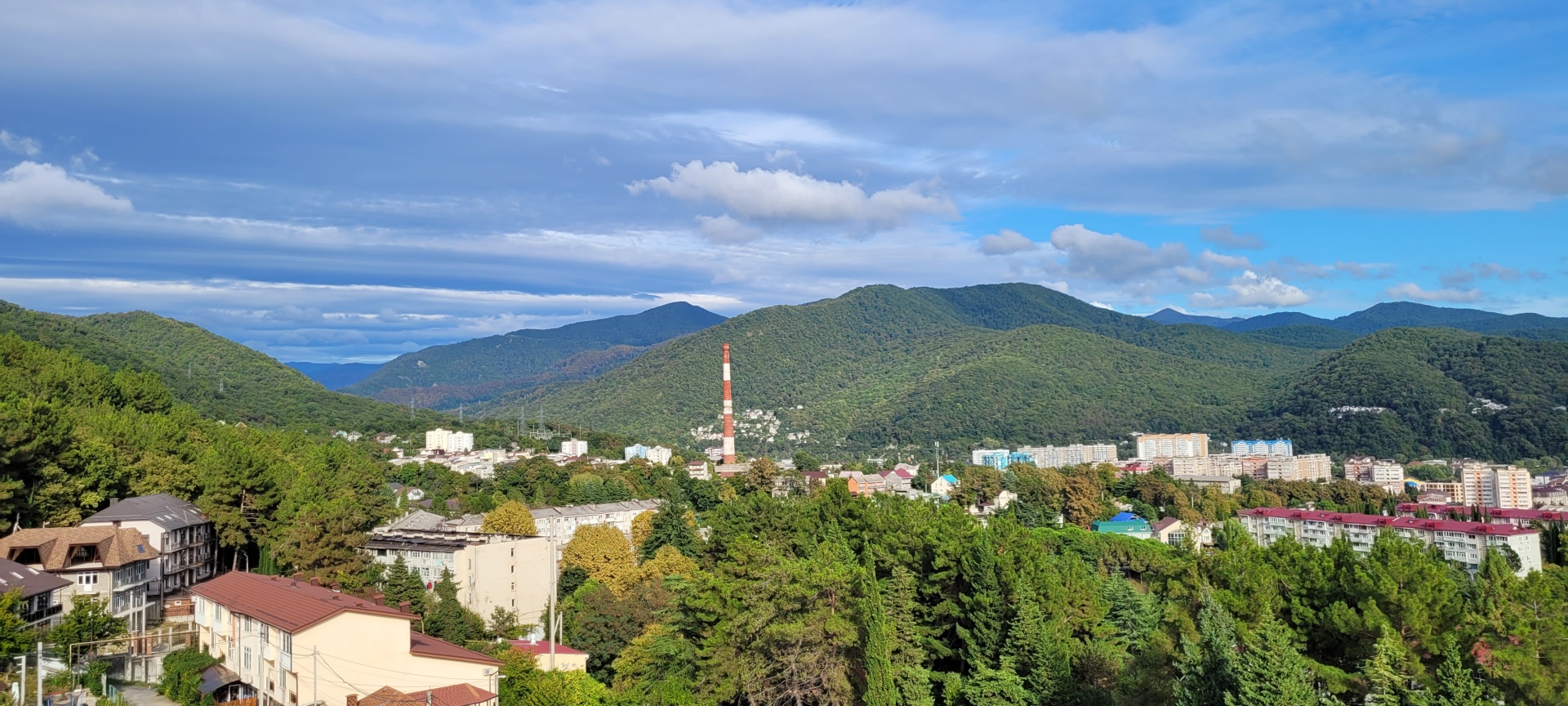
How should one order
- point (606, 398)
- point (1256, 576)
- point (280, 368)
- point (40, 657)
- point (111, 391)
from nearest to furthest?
point (40, 657) → point (1256, 576) → point (111, 391) → point (280, 368) → point (606, 398)

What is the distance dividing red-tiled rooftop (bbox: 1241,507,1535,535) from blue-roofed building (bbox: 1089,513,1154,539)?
715 centimetres

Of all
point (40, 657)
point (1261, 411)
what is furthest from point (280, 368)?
point (1261, 411)

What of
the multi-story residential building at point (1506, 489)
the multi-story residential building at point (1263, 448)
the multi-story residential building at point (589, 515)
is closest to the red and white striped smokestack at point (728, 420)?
the multi-story residential building at point (589, 515)

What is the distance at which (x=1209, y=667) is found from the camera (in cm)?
1634

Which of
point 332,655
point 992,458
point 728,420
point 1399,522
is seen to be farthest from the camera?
point 992,458

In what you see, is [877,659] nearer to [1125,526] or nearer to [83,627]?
[83,627]

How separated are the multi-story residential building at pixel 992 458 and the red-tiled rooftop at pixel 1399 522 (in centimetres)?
4417

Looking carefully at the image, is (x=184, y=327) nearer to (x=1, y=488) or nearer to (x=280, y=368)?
(x=280, y=368)

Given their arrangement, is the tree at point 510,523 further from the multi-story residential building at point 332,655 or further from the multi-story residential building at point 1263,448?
the multi-story residential building at point 1263,448

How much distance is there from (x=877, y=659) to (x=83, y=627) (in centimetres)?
1460

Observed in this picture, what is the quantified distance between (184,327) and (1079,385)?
4456 inches

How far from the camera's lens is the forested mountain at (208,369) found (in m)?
66.6

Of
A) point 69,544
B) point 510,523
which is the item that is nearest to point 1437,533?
point 510,523

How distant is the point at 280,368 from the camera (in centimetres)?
10038
